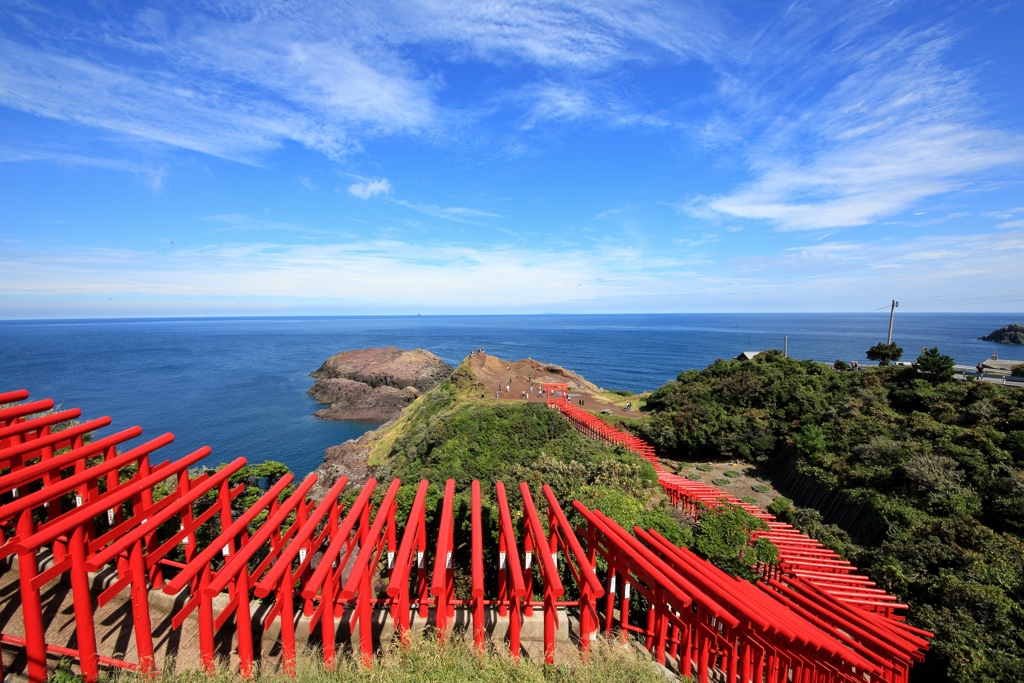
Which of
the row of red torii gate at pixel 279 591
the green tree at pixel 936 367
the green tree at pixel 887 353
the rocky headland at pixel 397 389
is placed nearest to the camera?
the row of red torii gate at pixel 279 591

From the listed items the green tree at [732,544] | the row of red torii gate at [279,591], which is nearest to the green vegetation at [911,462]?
the row of red torii gate at [279,591]

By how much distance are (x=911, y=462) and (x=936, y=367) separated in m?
12.7

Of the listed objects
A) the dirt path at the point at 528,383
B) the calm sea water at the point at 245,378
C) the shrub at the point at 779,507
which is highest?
the dirt path at the point at 528,383

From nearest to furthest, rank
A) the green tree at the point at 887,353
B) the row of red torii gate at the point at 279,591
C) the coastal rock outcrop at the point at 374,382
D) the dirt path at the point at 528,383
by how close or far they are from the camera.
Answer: the row of red torii gate at the point at 279,591
the green tree at the point at 887,353
the dirt path at the point at 528,383
the coastal rock outcrop at the point at 374,382

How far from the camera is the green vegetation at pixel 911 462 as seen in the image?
10.7m

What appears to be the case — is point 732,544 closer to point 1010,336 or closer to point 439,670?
point 439,670

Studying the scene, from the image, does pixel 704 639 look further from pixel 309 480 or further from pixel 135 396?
pixel 135 396

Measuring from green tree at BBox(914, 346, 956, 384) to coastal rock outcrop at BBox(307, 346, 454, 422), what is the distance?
159 ft

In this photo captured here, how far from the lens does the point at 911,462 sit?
1720 centimetres

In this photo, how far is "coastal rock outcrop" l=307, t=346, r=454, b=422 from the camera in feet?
187

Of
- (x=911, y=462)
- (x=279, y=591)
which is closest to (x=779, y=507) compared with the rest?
(x=911, y=462)

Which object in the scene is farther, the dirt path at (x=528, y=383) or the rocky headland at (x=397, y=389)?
the dirt path at (x=528, y=383)

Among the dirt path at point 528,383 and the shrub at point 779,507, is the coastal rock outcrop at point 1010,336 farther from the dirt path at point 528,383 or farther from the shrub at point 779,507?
the shrub at point 779,507

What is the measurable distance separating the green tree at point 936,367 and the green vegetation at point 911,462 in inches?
11.3
